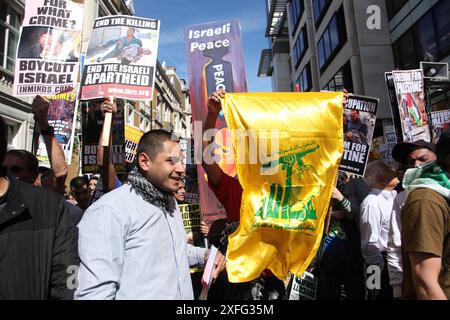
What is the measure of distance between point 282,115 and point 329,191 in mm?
724

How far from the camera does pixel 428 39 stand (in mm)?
12828

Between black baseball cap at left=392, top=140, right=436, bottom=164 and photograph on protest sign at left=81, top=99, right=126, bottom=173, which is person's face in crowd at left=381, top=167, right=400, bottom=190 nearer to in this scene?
black baseball cap at left=392, top=140, right=436, bottom=164

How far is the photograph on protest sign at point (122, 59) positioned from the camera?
387 cm

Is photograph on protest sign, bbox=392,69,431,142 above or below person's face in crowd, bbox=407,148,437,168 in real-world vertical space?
above

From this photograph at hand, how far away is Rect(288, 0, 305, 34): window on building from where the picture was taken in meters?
27.0

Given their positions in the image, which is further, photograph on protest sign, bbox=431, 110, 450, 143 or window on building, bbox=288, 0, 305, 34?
window on building, bbox=288, 0, 305, 34

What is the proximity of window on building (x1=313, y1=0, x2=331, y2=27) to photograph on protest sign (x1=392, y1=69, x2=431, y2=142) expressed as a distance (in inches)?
614

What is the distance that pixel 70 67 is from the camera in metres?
3.90

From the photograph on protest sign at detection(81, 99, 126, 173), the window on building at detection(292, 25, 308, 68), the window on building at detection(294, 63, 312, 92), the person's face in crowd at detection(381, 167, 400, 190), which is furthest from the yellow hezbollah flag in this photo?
the window on building at detection(292, 25, 308, 68)

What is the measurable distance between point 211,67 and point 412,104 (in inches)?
182

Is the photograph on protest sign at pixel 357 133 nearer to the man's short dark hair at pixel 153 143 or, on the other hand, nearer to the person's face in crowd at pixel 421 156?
the person's face in crowd at pixel 421 156

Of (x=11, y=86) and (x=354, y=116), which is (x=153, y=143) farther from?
(x=11, y=86)
